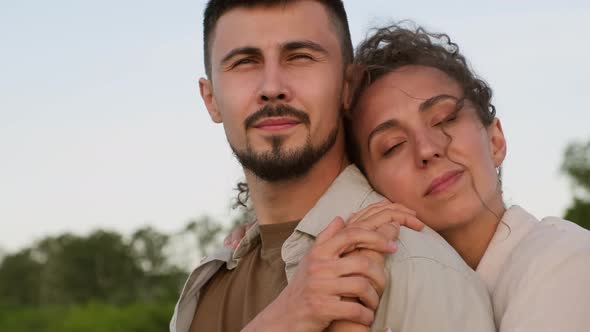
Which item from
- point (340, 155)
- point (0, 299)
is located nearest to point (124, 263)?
point (0, 299)

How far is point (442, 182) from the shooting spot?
378 centimetres

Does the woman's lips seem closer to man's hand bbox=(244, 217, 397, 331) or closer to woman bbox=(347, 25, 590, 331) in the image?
woman bbox=(347, 25, 590, 331)

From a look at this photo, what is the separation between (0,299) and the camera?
2719 inches

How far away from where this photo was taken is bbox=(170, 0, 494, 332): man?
10.3 ft

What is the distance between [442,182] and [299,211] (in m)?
0.63

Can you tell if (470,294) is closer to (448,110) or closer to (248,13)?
(448,110)

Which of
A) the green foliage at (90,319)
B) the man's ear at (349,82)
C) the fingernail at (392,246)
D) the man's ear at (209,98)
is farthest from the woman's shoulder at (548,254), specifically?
the green foliage at (90,319)

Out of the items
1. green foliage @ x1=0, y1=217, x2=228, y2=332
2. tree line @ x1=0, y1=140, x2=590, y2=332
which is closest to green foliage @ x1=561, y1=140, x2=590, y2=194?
tree line @ x1=0, y1=140, x2=590, y2=332

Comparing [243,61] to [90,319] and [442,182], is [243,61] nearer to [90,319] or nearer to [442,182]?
[442,182]

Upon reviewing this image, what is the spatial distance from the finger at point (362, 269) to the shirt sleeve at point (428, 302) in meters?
0.08

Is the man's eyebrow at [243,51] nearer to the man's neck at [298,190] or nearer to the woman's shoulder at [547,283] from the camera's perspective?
the man's neck at [298,190]

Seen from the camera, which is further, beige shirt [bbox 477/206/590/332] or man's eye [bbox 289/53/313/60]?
man's eye [bbox 289/53/313/60]

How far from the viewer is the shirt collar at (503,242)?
367 cm

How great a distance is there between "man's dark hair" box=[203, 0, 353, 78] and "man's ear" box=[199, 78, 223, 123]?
0.26 feet
